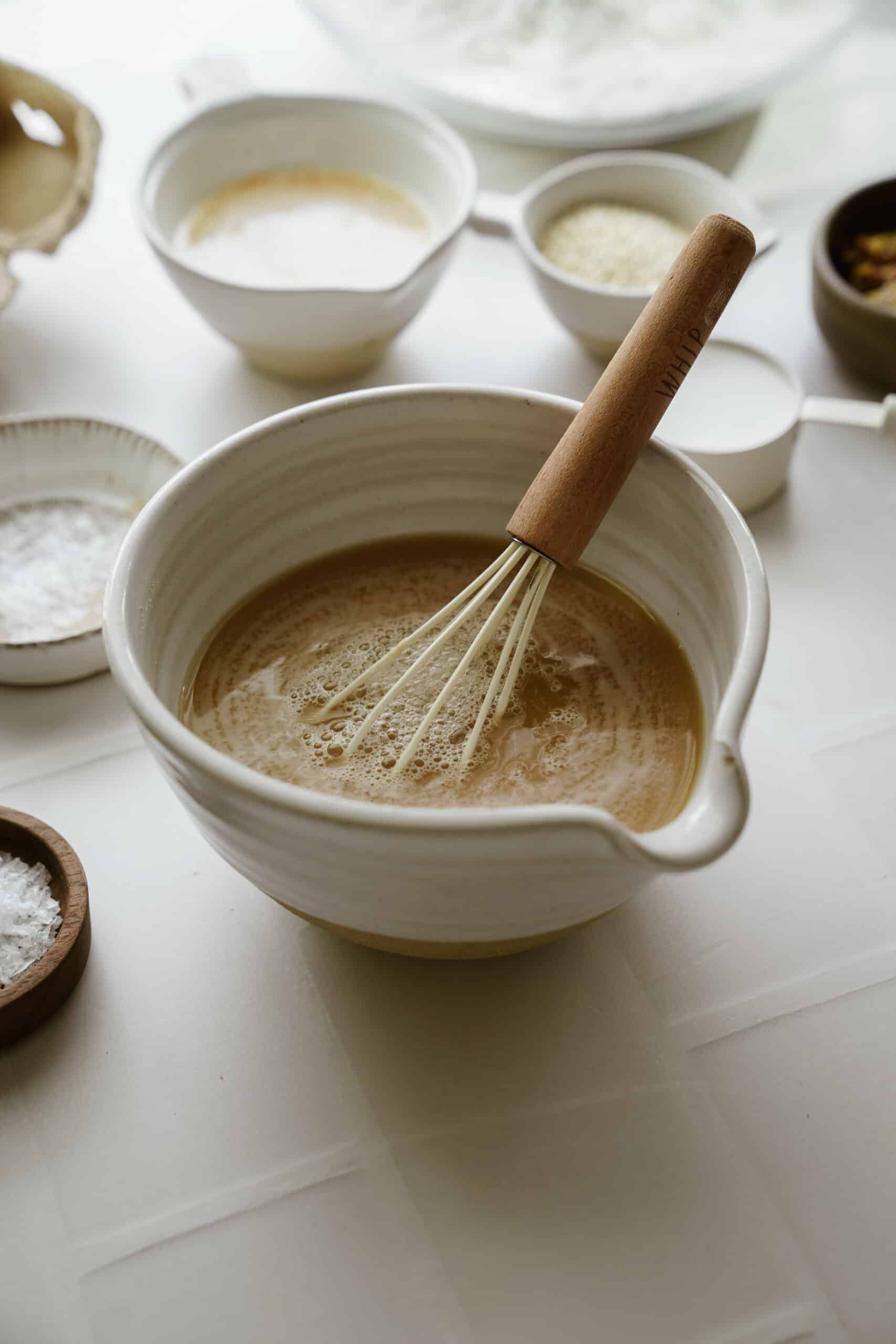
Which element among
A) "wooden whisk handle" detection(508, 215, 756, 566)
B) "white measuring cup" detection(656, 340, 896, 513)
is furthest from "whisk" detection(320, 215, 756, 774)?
"white measuring cup" detection(656, 340, 896, 513)

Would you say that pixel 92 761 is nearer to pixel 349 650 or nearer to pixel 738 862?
pixel 349 650

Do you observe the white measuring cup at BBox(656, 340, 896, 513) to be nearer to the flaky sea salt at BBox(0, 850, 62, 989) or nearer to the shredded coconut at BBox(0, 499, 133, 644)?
the shredded coconut at BBox(0, 499, 133, 644)

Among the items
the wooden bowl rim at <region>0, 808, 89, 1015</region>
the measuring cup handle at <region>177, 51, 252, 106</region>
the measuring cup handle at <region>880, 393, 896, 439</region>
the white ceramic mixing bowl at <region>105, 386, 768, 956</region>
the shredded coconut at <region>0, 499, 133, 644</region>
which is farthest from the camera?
the measuring cup handle at <region>177, 51, 252, 106</region>

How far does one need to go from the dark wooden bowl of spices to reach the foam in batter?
37cm

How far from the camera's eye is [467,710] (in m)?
0.62

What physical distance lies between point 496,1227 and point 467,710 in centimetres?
24

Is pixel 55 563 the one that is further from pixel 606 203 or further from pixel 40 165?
pixel 606 203

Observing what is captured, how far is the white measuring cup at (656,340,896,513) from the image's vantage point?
2.71ft

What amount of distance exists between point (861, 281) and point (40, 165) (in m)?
0.66

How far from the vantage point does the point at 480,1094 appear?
0.57 metres

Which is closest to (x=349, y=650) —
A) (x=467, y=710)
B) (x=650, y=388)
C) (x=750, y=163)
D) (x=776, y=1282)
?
(x=467, y=710)

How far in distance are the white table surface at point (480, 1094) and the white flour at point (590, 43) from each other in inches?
23.9

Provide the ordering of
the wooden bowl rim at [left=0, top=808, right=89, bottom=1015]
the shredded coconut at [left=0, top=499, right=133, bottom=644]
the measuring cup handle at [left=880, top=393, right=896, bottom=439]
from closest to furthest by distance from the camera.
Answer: the wooden bowl rim at [left=0, top=808, right=89, bottom=1015]
the shredded coconut at [left=0, top=499, right=133, bottom=644]
the measuring cup handle at [left=880, top=393, right=896, bottom=439]

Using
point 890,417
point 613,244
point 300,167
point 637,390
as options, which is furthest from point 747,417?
point 300,167
